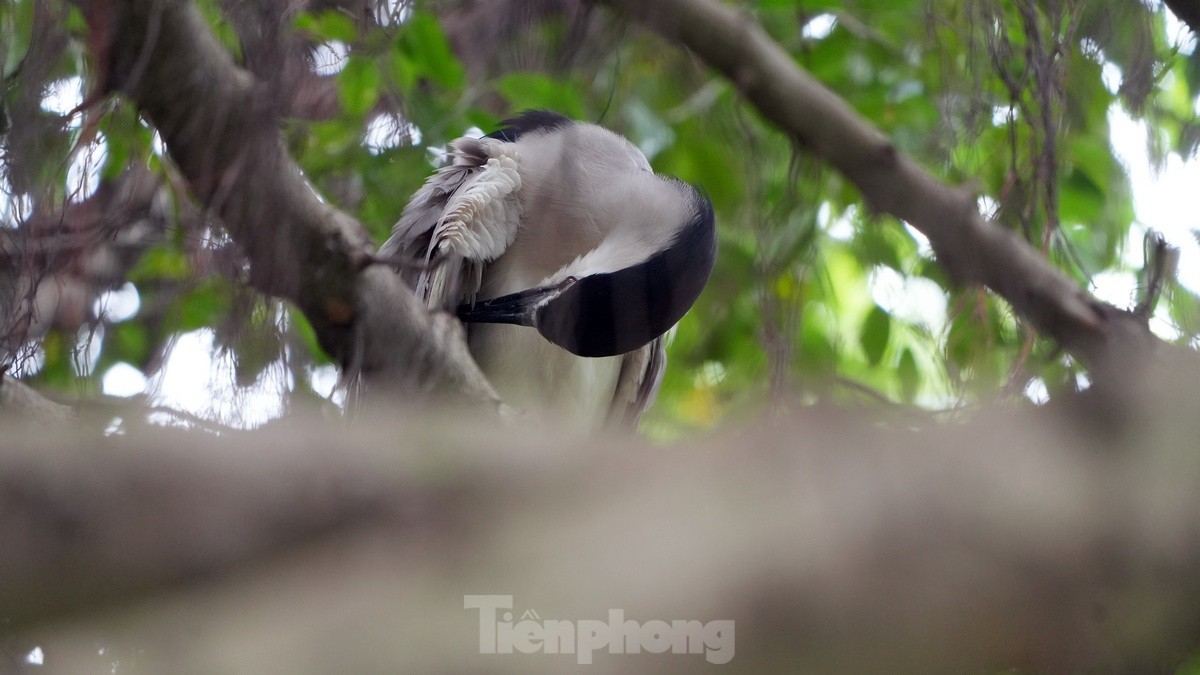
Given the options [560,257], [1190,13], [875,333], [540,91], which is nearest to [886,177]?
[875,333]

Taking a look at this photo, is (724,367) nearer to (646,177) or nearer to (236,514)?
(646,177)

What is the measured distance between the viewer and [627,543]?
1012 millimetres

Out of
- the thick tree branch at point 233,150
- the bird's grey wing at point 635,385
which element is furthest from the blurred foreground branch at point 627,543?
the bird's grey wing at point 635,385

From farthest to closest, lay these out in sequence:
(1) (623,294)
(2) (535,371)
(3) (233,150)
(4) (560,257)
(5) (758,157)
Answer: (2) (535,371), (4) (560,257), (1) (623,294), (5) (758,157), (3) (233,150)

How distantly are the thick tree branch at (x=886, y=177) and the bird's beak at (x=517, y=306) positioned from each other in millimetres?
746

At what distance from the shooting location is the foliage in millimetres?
1530

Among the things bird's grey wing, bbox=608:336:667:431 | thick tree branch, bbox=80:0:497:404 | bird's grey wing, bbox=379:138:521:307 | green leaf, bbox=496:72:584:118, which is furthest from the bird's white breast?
thick tree branch, bbox=80:0:497:404

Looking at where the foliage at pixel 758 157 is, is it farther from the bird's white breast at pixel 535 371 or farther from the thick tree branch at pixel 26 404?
the bird's white breast at pixel 535 371

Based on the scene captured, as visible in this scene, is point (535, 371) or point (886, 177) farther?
point (535, 371)

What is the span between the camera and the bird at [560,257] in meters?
2.73

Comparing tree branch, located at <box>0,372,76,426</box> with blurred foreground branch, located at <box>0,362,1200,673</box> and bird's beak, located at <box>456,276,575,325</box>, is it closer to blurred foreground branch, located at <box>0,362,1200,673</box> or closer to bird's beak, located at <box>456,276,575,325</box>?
blurred foreground branch, located at <box>0,362,1200,673</box>

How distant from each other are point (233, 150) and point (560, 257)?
184 cm

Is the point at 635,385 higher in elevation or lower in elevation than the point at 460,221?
lower

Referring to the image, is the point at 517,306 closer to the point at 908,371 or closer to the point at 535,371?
the point at 535,371
